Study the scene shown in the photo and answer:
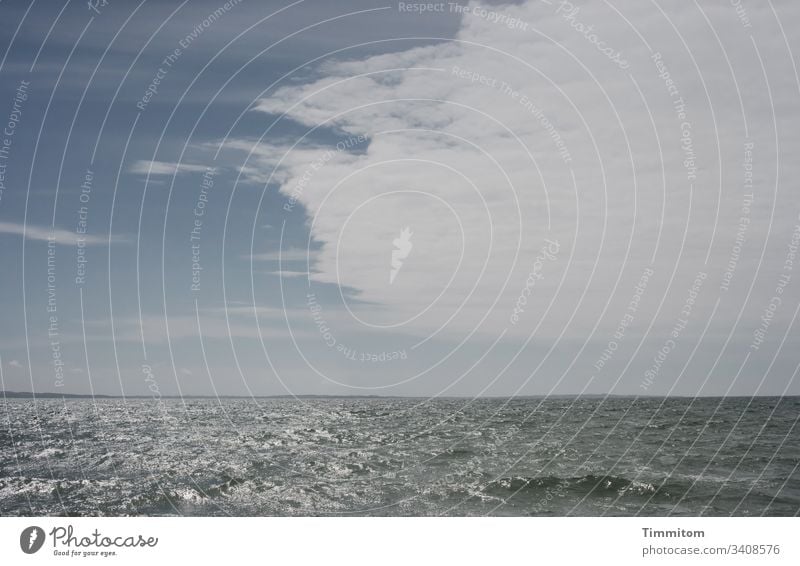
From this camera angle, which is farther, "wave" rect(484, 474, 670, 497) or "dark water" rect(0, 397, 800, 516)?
"wave" rect(484, 474, 670, 497)

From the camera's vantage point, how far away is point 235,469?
28344 millimetres

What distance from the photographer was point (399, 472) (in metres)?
27.7

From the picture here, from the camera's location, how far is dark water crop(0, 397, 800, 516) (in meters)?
23.0

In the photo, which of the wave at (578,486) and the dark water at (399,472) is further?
the wave at (578,486)

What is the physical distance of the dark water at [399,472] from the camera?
23016mm

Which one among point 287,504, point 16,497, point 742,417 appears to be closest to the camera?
point 287,504

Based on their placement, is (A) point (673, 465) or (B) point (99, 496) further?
(A) point (673, 465)

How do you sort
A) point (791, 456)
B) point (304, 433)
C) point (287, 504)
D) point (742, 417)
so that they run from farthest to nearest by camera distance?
1. point (742, 417)
2. point (304, 433)
3. point (791, 456)
4. point (287, 504)

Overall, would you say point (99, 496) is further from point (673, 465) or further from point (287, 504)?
point (673, 465)

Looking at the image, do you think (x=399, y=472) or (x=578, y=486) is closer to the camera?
(x=578, y=486)
